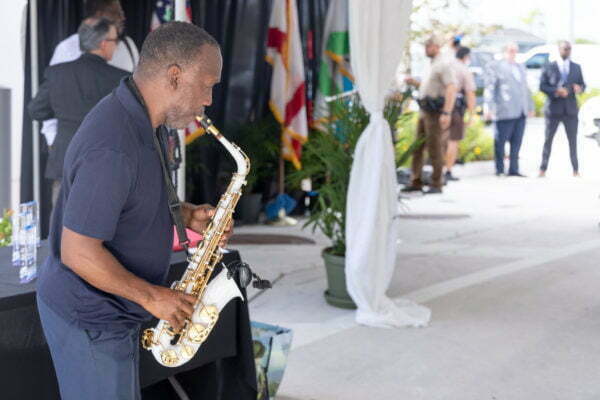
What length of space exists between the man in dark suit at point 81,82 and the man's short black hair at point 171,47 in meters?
2.93

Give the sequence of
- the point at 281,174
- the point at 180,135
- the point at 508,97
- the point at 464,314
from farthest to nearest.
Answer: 1. the point at 508,97
2. the point at 281,174
3. the point at 180,135
4. the point at 464,314

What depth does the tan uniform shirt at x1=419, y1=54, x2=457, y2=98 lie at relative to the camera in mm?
10406

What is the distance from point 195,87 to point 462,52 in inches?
399

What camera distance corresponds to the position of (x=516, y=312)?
5.25 m

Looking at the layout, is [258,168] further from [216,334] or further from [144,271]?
[144,271]

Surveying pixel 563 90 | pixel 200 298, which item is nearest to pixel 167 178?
pixel 200 298

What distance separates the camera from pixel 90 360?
76.4 inches

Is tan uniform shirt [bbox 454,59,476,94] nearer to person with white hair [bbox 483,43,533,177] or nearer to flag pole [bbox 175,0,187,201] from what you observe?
person with white hair [bbox 483,43,533,177]

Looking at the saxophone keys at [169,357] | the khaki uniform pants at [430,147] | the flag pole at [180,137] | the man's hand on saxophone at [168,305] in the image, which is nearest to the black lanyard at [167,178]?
the man's hand on saxophone at [168,305]

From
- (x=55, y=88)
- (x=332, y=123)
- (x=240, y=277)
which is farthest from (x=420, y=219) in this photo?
(x=240, y=277)

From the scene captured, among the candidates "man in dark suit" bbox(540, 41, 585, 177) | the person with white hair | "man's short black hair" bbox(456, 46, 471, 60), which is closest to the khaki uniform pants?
"man's short black hair" bbox(456, 46, 471, 60)

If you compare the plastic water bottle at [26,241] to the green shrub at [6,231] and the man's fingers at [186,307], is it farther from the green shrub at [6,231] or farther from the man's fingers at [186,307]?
the green shrub at [6,231]

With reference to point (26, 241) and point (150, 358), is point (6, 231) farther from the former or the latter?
point (150, 358)

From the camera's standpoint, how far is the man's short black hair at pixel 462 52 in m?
11.5
